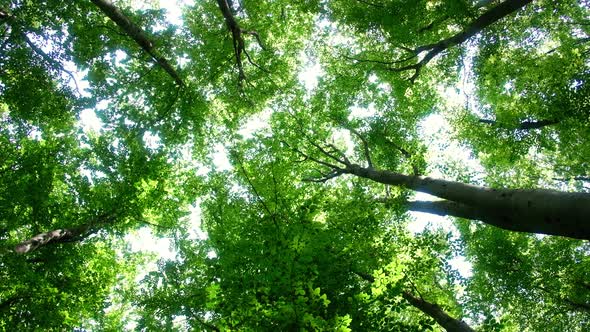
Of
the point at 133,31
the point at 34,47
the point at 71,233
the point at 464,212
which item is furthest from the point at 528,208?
the point at 34,47

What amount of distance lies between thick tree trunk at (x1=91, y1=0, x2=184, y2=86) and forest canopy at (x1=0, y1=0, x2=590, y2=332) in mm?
48

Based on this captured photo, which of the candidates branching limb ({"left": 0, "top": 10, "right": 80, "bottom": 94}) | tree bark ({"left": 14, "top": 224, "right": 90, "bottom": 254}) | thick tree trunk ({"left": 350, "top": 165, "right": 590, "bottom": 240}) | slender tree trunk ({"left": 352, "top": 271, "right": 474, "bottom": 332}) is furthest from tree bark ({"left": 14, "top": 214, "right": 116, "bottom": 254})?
thick tree trunk ({"left": 350, "top": 165, "right": 590, "bottom": 240})

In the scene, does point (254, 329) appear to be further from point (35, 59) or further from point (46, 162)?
point (35, 59)

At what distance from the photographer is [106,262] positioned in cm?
1096

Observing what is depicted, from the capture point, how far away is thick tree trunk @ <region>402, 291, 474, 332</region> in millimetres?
8202

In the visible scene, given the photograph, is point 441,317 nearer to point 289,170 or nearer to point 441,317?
point 441,317

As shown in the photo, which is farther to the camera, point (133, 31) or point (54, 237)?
point (54, 237)

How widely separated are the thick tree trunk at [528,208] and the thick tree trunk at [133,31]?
23.1 ft

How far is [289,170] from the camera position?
858cm

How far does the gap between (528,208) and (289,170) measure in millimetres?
4785

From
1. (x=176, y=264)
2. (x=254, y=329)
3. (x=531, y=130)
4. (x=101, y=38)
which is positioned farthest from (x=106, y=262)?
(x=531, y=130)

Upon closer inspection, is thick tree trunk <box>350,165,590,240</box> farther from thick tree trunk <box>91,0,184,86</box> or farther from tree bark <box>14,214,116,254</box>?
tree bark <box>14,214,116,254</box>

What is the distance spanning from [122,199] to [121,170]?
0.73 metres

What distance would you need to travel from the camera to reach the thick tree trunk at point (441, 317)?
8.20 meters
